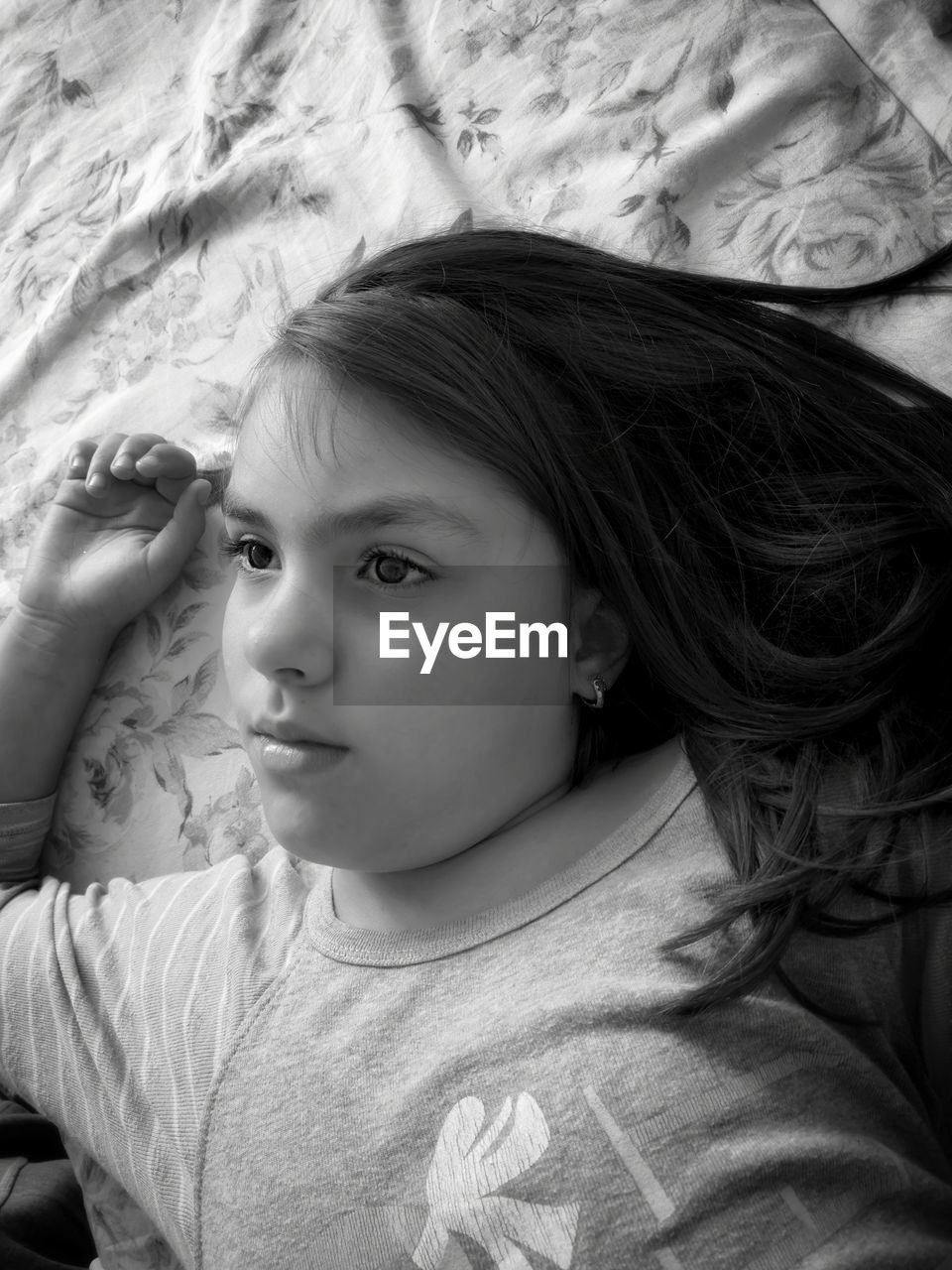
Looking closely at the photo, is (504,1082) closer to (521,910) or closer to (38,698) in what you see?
(521,910)

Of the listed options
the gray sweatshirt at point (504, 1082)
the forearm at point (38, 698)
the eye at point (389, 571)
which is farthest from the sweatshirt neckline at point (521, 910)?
the forearm at point (38, 698)

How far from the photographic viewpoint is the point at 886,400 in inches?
32.1

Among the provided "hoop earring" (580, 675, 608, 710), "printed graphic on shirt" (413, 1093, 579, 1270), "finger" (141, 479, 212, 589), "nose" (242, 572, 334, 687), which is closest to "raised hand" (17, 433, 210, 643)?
"finger" (141, 479, 212, 589)

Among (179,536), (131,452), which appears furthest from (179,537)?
(131,452)

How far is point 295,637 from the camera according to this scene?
67 centimetres

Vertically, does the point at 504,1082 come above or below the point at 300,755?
below

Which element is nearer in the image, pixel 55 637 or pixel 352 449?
pixel 352 449

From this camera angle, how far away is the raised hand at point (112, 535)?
979 millimetres

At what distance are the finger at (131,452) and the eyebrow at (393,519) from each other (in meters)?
0.40

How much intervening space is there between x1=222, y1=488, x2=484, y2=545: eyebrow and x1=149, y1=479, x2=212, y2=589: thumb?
1.11 ft

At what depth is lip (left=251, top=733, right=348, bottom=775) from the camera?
0.69 metres

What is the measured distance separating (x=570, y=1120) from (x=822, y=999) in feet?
0.58

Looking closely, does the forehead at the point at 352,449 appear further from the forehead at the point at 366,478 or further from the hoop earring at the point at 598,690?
the hoop earring at the point at 598,690

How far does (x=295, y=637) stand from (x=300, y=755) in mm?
80
